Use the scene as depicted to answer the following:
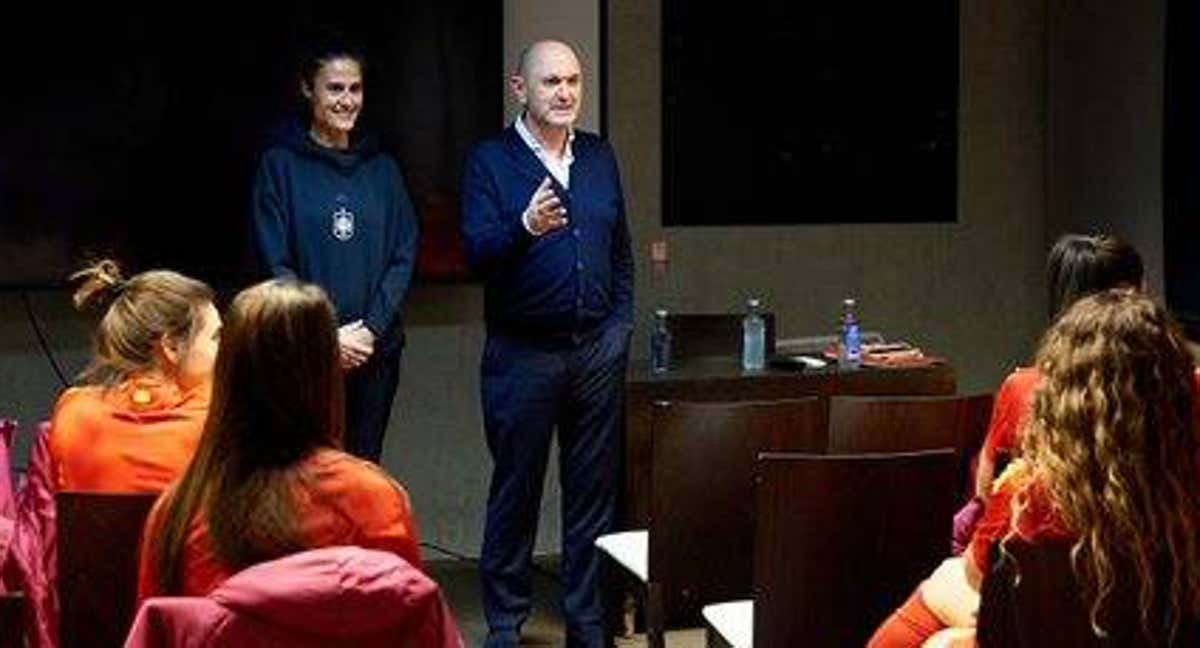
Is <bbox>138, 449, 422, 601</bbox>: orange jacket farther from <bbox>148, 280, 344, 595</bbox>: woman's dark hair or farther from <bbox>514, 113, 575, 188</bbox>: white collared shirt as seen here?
<bbox>514, 113, 575, 188</bbox>: white collared shirt

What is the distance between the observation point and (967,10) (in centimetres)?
583

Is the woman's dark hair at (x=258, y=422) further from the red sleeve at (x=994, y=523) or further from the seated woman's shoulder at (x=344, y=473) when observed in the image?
the red sleeve at (x=994, y=523)

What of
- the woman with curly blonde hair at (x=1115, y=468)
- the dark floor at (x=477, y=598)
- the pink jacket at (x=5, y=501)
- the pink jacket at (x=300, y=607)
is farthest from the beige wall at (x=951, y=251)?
the pink jacket at (x=300, y=607)

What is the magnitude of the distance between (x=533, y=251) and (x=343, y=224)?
504 millimetres

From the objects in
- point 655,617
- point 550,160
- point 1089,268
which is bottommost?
point 655,617

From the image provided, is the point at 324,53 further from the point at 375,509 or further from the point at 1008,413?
the point at 375,509

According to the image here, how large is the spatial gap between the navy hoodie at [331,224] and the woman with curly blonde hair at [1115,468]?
2324 mm

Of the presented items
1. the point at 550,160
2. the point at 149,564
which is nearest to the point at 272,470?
the point at 149,564

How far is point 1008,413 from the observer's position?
10.3 feet

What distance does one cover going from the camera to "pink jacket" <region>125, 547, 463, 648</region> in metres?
1.87

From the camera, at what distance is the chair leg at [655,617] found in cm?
321

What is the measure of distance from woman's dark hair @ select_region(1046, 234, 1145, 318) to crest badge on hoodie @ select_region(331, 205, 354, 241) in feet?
5.96

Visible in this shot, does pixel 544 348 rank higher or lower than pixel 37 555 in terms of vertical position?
higher

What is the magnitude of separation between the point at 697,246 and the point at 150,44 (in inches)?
73.7
